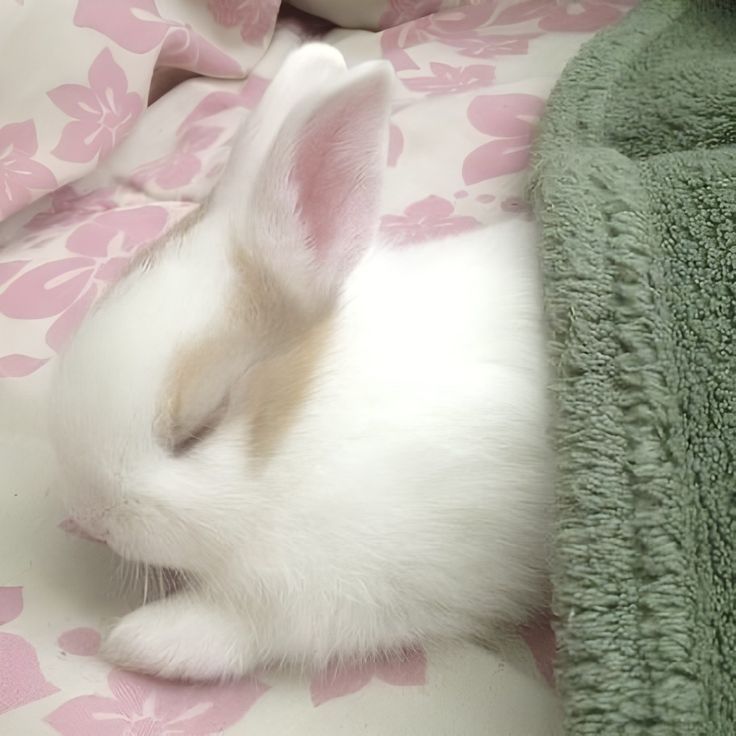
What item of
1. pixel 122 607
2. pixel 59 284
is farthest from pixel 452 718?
pixel 59 284

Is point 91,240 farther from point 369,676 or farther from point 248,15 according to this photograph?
point 369,676

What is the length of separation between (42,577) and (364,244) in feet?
1.31

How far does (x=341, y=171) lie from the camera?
0.80m

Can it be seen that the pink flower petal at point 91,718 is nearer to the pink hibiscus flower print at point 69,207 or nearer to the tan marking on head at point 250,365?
the tan marking on head at point 250,365

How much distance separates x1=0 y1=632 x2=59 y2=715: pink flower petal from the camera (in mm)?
786

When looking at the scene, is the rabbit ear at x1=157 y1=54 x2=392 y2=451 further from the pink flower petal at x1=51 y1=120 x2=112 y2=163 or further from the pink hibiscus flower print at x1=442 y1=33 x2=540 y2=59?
the pink hibiscus flower print at x1=442 y1=33 x2=540 y2=59

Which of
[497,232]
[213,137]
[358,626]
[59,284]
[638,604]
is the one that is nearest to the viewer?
[638,604]

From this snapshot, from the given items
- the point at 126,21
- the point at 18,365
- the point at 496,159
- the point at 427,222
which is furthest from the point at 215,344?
the point at 126,21

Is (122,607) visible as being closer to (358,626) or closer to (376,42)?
(358,626)

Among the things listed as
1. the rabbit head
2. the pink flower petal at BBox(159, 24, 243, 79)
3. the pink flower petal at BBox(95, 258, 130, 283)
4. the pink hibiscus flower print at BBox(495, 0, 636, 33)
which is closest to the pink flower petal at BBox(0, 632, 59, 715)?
the rabbit head

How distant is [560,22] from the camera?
60.2 inches

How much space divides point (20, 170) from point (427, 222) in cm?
50

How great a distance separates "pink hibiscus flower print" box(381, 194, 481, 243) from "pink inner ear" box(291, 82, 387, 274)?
27 cm

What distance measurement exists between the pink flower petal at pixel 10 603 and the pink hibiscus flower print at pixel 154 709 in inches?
4.4
